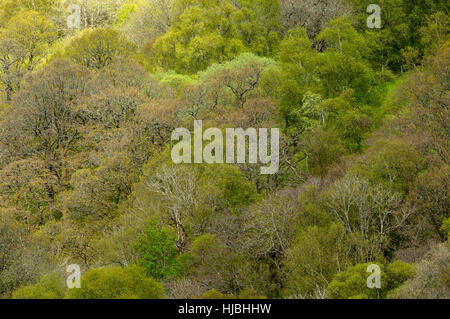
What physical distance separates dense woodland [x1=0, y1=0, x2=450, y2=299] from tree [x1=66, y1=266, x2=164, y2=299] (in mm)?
97

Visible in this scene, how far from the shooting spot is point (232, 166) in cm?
4278

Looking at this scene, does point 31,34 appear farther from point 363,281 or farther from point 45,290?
point 363,281

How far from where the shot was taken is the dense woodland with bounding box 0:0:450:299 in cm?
3578

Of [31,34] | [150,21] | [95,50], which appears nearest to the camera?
[95,50]

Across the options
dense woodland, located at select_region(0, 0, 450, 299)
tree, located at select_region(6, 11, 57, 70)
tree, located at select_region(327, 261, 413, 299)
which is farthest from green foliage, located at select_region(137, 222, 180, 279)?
tree, located at select_region(6, 11, 57, 70)

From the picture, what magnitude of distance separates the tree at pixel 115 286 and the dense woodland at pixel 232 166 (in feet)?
0.32

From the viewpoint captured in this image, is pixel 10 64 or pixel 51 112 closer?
pixel 51 112

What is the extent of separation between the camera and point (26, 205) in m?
50.9

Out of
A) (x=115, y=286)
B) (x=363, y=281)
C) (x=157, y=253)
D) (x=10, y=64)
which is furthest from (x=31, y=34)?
(x=363, y=281)

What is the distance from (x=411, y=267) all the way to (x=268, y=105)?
2519 cm

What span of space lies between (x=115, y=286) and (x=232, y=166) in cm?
1481

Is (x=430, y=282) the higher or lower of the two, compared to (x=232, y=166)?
lower
